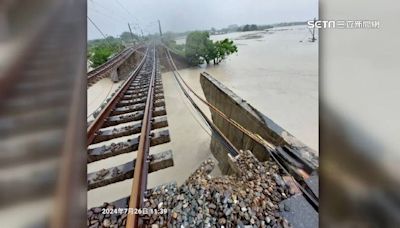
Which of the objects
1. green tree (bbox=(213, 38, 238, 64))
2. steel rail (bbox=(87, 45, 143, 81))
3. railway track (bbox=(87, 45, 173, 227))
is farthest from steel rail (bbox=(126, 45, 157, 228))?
green tree (bbox=(213, 38, 238, 64))

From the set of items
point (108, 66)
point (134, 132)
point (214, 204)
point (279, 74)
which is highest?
point (108, 66)

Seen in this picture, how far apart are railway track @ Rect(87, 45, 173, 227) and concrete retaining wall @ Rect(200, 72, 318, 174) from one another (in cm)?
26

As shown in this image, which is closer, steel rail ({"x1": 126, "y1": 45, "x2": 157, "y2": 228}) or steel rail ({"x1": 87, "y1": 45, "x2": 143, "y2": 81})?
steel rail ({"x1": 126, "y1": 45, "x2": 157, "y2": 228})

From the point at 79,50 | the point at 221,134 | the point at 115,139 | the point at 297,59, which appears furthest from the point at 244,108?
the point at 79,50

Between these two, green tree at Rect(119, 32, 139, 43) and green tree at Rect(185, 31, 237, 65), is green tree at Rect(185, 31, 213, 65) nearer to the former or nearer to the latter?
green tree at Rect(185, 31, 237, 65)

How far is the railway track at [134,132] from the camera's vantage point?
731 mm

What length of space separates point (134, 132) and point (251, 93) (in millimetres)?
586

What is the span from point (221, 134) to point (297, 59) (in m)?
0.54

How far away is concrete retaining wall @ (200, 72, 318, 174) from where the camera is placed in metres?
0.98

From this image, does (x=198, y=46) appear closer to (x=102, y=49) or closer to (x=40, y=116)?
(x=102, y=49)

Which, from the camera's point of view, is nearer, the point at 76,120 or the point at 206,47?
the point at 76,120

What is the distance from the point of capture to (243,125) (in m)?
1.26

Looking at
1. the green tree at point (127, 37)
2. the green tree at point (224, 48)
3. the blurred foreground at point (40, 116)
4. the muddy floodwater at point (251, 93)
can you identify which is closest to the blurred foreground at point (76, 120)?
the blurred foreground at point (40, 116)

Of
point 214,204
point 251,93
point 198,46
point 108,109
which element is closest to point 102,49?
point 108,109
